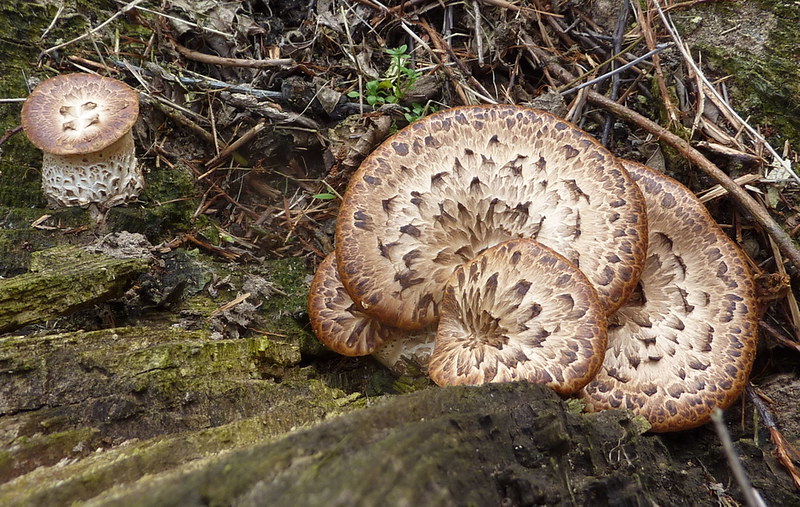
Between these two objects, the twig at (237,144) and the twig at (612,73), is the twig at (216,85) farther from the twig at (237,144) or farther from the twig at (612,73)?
the twig at (612,73)

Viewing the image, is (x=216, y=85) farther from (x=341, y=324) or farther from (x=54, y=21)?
(x=341, y=324)

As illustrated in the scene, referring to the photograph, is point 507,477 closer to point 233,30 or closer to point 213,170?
point 213,170

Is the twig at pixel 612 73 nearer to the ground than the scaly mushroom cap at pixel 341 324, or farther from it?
farther from it

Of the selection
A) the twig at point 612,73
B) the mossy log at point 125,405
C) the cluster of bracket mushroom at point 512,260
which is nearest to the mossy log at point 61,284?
the mossy log at point 125,405

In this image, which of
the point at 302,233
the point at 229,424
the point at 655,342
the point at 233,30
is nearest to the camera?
the point at 229,424

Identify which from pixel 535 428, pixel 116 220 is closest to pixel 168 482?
pixel 535 428

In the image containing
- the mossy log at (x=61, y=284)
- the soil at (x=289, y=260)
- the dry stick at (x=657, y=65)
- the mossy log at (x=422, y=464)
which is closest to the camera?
the mossy log at (x=422, y=464)

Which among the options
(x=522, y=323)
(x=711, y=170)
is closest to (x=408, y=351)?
(x=522, y=323)
